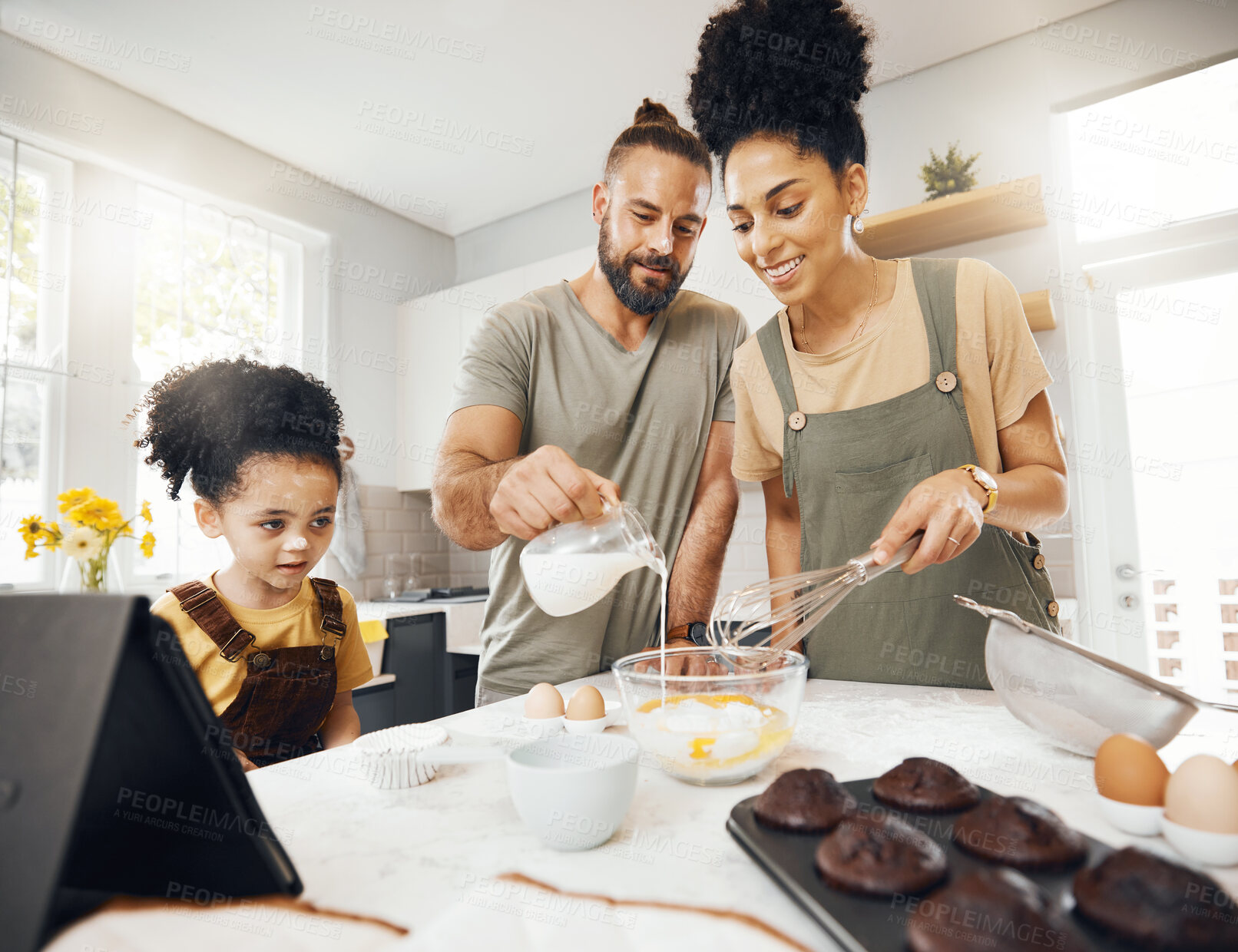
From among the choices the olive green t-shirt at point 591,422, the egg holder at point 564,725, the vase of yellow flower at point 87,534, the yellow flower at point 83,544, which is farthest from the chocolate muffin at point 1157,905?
the yellow flower at point 83,544

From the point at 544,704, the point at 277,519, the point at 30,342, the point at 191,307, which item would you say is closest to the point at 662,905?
the point at 544,704

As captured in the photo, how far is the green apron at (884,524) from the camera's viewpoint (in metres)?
1.22

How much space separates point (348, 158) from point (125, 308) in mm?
1107

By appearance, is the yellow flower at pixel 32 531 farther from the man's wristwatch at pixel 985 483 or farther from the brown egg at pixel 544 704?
the man's wristwatch at pixel 985 483

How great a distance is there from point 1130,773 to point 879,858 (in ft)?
0.80

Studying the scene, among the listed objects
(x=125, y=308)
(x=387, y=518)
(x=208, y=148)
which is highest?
(x=208, y=148)

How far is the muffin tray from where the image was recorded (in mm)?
386

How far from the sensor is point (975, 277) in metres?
1.24

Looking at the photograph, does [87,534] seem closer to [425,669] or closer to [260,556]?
[260,556]

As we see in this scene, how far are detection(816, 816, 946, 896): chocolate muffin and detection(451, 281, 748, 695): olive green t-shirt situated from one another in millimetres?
914

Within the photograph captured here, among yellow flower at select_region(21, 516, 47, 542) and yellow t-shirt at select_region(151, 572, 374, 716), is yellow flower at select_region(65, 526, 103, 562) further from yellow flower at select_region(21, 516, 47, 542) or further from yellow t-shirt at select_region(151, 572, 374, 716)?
yellow t-shirt at select_region(151, 572, 374, 716)

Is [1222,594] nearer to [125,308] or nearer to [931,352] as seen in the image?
[931,352]

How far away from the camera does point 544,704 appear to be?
Result: 2.93 ft

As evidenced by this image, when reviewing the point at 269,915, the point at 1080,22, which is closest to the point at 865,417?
the point at 269,915
